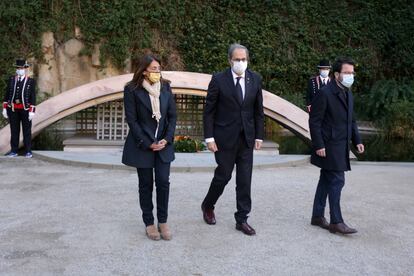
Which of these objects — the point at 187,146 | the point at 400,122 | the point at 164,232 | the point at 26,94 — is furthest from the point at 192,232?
the point at 400,122

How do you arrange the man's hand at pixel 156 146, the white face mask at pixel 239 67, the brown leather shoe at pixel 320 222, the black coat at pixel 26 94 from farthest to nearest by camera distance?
the black coat at pixel 26 94 → the brown leather shoe at pixel 320 222 → the white face mask at pixel 239 67 → the man's hand at pixel 156 146

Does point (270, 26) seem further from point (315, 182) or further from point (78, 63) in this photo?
point (315, 182)

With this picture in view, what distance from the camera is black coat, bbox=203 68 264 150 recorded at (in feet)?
17.0

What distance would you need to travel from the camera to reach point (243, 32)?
1852cm

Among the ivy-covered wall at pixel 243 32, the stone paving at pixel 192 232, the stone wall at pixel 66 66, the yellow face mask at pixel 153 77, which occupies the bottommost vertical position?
the stone paving at pixel 192 232

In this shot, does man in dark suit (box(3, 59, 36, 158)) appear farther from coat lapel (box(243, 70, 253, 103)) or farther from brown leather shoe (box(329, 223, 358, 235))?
brown leather shoe (box(329, 223, 358, 235))

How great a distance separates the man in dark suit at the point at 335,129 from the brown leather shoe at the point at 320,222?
0.10 meters

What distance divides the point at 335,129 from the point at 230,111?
3.41 ft

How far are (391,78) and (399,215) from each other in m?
14.6

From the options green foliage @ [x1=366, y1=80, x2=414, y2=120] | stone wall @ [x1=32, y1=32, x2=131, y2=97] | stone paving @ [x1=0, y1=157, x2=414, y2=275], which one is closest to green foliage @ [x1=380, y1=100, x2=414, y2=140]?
green foliage @ [x1=366, y1=80, x2=414, y2=120]

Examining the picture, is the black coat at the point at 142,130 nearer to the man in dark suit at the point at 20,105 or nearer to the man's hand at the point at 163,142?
the man's hand at the point at 163,142

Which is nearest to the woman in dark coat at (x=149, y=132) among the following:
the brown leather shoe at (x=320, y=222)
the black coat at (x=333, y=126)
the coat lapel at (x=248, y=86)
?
the coat lapel at (x=248, y=86)

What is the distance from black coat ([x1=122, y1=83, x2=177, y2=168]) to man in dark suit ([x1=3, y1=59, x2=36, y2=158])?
5.39 m

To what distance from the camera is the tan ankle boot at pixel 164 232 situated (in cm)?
502
